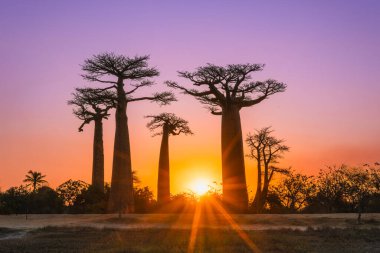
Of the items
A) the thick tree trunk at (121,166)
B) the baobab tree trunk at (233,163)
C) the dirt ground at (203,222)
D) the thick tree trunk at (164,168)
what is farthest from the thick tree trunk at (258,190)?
the dirt ground at (203,222)

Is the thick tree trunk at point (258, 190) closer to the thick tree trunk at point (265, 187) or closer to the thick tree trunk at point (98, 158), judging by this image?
the thick tree trunk at point (265, 187)

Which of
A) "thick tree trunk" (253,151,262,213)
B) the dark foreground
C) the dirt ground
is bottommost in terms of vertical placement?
the dark foreground

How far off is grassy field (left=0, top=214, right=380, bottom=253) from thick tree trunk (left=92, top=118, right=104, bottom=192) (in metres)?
14.4

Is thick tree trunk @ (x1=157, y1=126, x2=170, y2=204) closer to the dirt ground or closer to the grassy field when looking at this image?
the dirt ground

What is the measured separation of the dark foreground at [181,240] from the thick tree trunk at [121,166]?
10704 millimetres

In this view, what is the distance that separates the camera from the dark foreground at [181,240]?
51.8ft

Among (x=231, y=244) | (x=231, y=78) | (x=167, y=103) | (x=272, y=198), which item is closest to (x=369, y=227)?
(x=231, y=244)

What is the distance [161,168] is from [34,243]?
71.2 ft

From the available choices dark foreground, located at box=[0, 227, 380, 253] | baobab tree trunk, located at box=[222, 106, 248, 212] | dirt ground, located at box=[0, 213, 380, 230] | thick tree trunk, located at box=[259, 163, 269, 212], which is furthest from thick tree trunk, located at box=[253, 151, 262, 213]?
dark foreground, located at box=[0, 227, 380, 253]

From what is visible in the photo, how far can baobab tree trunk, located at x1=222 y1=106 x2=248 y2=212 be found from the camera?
1238 inches

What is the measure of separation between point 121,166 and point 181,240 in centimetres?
1489

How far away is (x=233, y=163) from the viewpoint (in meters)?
31.8

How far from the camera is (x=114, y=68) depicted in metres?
32.5

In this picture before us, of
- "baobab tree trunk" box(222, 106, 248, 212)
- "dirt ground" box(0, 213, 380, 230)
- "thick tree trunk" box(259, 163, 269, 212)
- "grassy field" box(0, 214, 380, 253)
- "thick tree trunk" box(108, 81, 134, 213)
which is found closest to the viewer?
"grassy field" box(0, 214, 380, 253)
